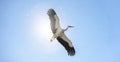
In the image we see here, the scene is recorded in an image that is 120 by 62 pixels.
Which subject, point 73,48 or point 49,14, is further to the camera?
point 73,48

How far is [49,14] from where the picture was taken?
29.5 m

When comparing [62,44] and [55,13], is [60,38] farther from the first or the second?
[55,13]

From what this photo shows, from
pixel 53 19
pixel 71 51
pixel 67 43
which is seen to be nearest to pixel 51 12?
pixel 53 19

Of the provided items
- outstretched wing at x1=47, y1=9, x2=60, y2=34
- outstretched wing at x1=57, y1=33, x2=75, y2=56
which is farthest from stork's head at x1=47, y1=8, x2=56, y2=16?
outstretched wing at x1=57, y1=33, x2=75, y2=56

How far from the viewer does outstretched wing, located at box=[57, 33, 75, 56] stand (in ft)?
105

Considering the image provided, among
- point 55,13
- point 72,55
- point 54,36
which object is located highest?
point 55,13

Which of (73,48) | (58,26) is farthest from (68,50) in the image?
(58,26)

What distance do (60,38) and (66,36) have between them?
644 millimetres

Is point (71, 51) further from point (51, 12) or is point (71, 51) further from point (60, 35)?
point (51, 12)

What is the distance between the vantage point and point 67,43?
32.4 m

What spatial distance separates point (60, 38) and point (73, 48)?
4.96 feet

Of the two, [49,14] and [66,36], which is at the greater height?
[49,14]

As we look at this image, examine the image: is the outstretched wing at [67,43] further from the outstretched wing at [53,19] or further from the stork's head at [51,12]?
the stork's head at [51,12]

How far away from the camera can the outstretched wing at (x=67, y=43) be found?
3216cm
